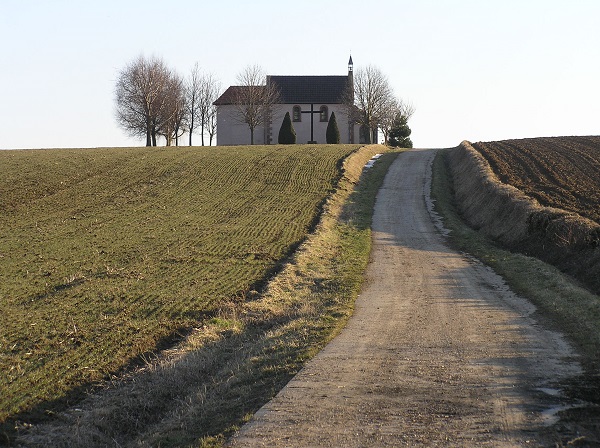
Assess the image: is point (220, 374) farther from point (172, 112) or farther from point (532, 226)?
point (172, 112)

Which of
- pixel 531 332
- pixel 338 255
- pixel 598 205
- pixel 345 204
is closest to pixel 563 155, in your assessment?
pixel 345 204

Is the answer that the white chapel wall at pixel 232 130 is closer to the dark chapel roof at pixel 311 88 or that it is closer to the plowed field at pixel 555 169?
the dark chapel roof at pixel 311 88

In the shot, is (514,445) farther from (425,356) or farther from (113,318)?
(113,318)

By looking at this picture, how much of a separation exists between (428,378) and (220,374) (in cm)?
341

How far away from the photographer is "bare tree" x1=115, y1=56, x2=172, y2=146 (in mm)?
84562

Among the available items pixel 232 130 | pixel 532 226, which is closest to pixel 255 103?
pixel 232 130

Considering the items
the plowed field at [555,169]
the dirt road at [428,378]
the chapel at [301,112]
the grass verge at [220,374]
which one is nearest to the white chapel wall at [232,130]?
the chapel at [301,112]

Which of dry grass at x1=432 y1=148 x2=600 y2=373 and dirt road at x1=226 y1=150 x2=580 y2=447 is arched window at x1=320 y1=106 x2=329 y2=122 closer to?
dry grass at x1=432 y1=148 x2=600 y2=373

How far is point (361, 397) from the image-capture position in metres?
9.44

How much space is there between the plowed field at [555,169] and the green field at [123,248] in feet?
33.3

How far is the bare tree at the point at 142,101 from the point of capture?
84.6 meters

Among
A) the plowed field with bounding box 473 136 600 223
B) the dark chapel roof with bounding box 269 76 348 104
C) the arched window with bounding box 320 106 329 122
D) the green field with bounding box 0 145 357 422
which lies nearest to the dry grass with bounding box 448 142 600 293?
the plowed field with bounding box 473 136 600 223

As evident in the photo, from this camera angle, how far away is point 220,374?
11602 millimetres

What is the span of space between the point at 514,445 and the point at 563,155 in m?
41.4
